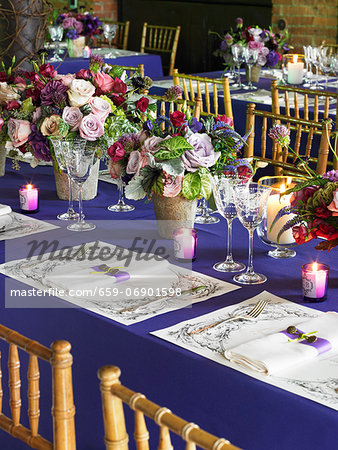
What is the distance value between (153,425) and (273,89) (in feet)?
7.63

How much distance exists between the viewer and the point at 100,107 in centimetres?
209

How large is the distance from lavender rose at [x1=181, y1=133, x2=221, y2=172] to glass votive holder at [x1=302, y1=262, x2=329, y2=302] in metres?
0.41

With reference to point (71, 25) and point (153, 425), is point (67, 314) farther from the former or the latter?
point (71, 25)

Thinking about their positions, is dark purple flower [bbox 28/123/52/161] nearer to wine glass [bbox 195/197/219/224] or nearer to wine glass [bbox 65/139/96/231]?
wine glass [bbox 65/139/96/231]

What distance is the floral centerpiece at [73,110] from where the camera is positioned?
6.86 feet

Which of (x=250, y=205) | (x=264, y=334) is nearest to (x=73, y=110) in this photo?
(x=250, y=205)

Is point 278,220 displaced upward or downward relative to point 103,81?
downward

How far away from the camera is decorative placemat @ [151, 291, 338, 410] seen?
1185 mm

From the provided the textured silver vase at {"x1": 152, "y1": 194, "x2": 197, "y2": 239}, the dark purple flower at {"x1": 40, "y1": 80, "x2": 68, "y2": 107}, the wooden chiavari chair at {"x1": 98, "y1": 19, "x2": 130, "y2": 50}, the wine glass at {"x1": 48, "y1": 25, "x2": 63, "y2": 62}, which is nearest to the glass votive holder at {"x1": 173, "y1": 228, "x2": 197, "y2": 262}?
the textured silver vase at {"x1": 152, "y1": 194, "x2": 197, "y2": 239}

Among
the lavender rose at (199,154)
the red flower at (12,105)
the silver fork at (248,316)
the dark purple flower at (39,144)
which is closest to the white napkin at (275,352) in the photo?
the silver fork at (248,316)

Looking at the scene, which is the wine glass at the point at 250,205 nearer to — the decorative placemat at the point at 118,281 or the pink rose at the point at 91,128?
the decorative placemat at the point at 118,281

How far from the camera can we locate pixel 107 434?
93cm

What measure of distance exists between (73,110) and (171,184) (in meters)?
0.45

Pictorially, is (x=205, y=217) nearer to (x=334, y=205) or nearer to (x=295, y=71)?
(x=334, y=205)
